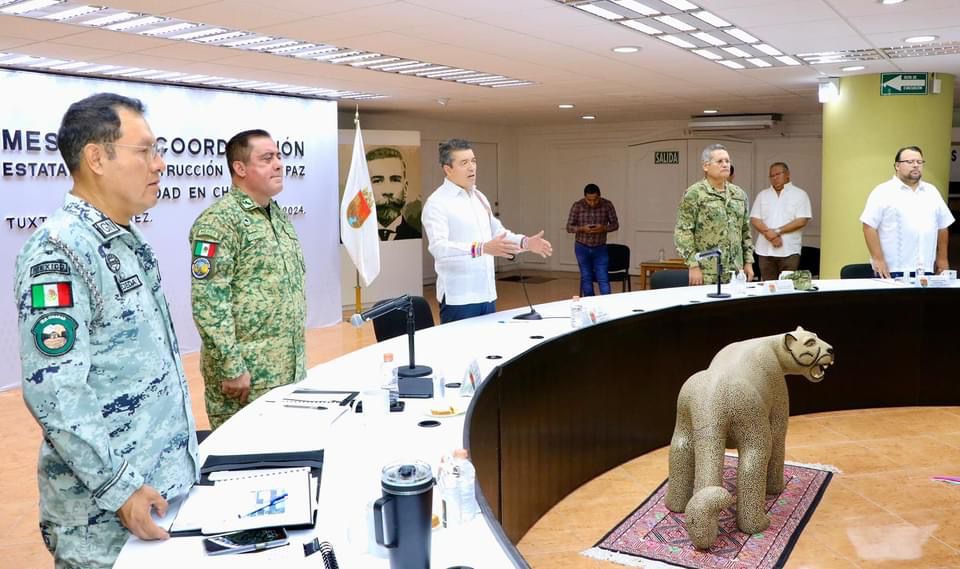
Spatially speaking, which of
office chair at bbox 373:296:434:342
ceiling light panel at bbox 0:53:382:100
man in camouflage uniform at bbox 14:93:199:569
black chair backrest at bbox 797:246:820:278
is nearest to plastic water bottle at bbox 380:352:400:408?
man in camouflage uniform at bbox 14:93:199:569

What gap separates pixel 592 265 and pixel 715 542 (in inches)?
238

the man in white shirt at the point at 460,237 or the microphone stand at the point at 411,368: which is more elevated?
the man in white shirt at the point at 460,237

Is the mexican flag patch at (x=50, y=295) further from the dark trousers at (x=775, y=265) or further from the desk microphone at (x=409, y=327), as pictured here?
the dark trousers at (x=775, y=265)

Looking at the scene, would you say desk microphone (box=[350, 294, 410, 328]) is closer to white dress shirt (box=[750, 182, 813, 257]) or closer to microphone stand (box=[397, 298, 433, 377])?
microphone stand (box=[397, 298, 433, 377])

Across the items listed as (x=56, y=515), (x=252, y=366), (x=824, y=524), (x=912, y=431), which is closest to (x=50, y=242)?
(x=56, y=515)

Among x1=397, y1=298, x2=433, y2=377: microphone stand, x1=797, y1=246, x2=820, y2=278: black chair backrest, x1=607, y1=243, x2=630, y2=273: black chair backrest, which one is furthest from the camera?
x1=797, y1=246, x2=820, y2=278: black chair backrest

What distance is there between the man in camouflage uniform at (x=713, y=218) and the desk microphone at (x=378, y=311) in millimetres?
3038

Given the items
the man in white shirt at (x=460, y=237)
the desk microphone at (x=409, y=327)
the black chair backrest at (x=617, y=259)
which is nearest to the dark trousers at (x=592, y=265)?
the black chair backrest at (x=617, y=259)

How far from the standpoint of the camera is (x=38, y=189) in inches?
255

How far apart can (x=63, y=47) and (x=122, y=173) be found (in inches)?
173

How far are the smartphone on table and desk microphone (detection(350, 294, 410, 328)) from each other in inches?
36.8

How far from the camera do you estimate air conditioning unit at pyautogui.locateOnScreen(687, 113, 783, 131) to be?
1177cm

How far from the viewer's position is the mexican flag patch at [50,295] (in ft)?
5.08

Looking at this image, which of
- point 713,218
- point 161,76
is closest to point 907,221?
point 713,218
